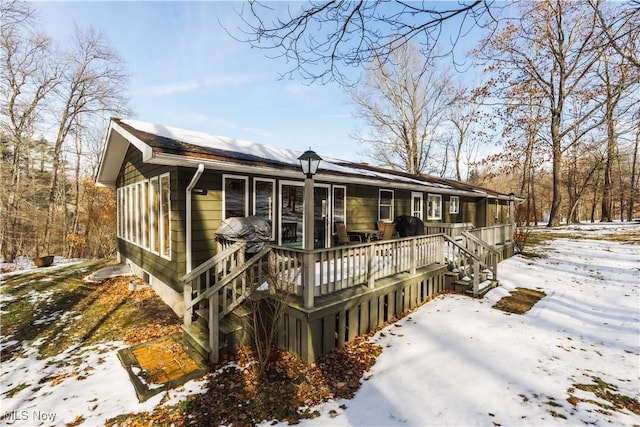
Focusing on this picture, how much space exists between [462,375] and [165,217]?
20.9 feet

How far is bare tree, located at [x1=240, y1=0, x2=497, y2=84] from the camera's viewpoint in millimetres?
2887

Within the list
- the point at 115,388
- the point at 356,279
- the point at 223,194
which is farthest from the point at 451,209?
the point at 115,388

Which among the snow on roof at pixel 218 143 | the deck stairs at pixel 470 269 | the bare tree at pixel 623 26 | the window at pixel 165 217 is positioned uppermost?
the bare tree at pixel 623 26

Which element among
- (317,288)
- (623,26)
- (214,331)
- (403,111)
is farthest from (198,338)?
(403,111)

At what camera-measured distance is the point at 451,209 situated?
14.2 meters

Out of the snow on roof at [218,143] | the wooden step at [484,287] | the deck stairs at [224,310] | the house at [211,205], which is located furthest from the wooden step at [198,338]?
the wooden step at [484,287]

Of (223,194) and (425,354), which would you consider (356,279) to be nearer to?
(425,354)

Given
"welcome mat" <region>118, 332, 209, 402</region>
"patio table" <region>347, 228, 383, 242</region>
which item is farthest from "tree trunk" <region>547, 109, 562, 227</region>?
"welcome mat" <region>118, 332, 209, 402</region>

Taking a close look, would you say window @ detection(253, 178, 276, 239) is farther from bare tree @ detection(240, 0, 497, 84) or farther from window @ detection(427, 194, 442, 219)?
window @ detection(427, 194, 442, 219)

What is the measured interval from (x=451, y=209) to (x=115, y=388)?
1429cm

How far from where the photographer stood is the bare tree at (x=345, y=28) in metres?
Result: 2.89

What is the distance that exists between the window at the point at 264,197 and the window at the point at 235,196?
0.84 ft

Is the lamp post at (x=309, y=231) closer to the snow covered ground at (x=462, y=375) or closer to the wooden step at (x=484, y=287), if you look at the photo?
the snow covered ground at (x=462, y=375)

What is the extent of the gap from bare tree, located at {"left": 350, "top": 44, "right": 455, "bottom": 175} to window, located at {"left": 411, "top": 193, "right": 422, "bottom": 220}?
13.4 m
